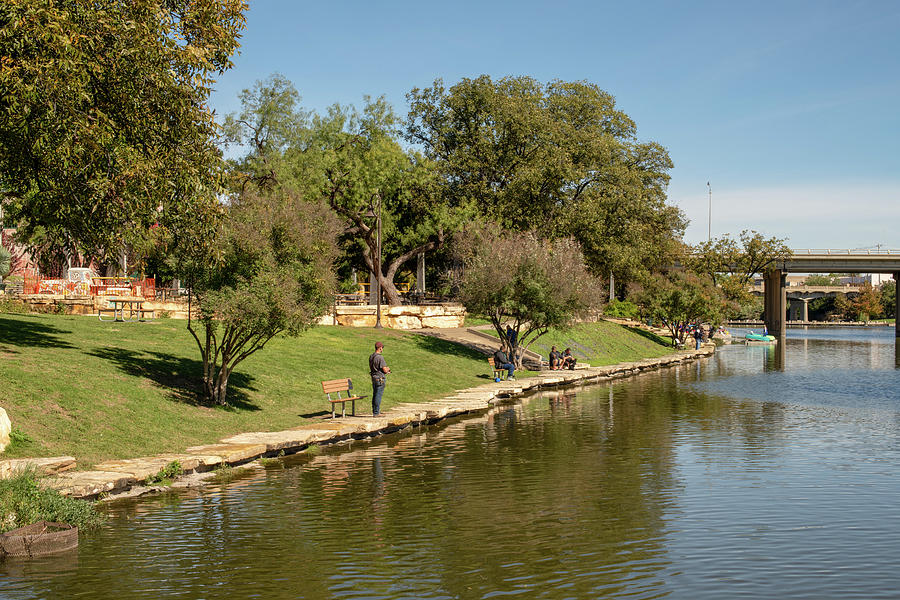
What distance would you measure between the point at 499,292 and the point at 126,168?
22.0 m

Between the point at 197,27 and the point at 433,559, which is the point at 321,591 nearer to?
the point at 433,559

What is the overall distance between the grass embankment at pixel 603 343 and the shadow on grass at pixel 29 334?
2617 cm

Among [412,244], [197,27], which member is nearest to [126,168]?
[197,27]

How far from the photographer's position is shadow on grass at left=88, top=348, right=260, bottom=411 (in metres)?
21.6

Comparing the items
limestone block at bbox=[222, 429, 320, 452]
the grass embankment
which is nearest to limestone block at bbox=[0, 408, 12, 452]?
limestone block at bbox=[222, 429, 320, 452]

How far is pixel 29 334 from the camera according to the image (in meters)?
24.6

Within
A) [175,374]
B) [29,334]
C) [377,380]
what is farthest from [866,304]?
[29,334]

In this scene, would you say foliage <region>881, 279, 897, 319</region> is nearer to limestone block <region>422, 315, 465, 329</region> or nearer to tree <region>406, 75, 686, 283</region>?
tree <region>406, 75, 686, 283</region>

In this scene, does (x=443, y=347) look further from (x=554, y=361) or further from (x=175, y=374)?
(x=175, y=374)

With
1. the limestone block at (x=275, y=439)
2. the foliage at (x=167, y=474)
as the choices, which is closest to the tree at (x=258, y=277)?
the limestone block at (x=275, y=439)

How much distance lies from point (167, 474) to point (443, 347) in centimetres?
2719

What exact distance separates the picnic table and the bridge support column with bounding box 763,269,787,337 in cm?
8527

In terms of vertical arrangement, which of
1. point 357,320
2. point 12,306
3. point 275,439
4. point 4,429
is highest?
point 12,306

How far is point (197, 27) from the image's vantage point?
21.3m
